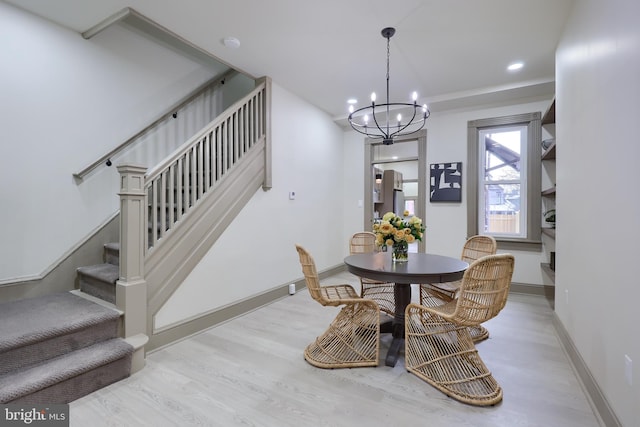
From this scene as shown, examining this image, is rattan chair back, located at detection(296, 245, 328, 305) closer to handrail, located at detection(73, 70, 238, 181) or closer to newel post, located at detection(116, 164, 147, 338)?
newel post, located at detection(116, 164, 147, 338)

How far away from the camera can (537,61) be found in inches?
131

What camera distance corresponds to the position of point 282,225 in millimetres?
4043

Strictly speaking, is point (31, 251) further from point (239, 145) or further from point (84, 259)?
point (239, 145)

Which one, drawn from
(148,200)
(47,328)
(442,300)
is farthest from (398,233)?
(47,328)

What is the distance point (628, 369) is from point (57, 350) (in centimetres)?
320

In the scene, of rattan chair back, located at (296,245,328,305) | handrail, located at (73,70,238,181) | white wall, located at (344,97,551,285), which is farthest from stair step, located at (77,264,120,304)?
white wall, located at (344,97,551,285)

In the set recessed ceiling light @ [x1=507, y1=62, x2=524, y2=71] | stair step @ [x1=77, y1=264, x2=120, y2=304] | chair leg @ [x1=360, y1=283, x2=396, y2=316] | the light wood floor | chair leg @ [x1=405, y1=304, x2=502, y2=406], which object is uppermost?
recessed ceiling light @ [x1=507, y1=62, x2=524, y2=71]

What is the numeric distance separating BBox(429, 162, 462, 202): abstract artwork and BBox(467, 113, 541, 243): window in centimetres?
16

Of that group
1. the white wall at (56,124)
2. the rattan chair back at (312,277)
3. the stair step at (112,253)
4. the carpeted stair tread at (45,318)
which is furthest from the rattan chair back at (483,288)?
the white wall at (56,124)

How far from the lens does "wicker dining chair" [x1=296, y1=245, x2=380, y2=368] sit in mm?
2270

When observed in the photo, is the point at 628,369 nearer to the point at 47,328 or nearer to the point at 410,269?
the point at 410,269

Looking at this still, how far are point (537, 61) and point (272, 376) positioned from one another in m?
4.13

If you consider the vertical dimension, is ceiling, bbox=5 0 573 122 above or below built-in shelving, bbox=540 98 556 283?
above

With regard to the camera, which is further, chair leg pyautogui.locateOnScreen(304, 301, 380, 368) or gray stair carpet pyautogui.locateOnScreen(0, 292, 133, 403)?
chair leg pyautogui.locateOnScreen(304, 301, 380, 368)
